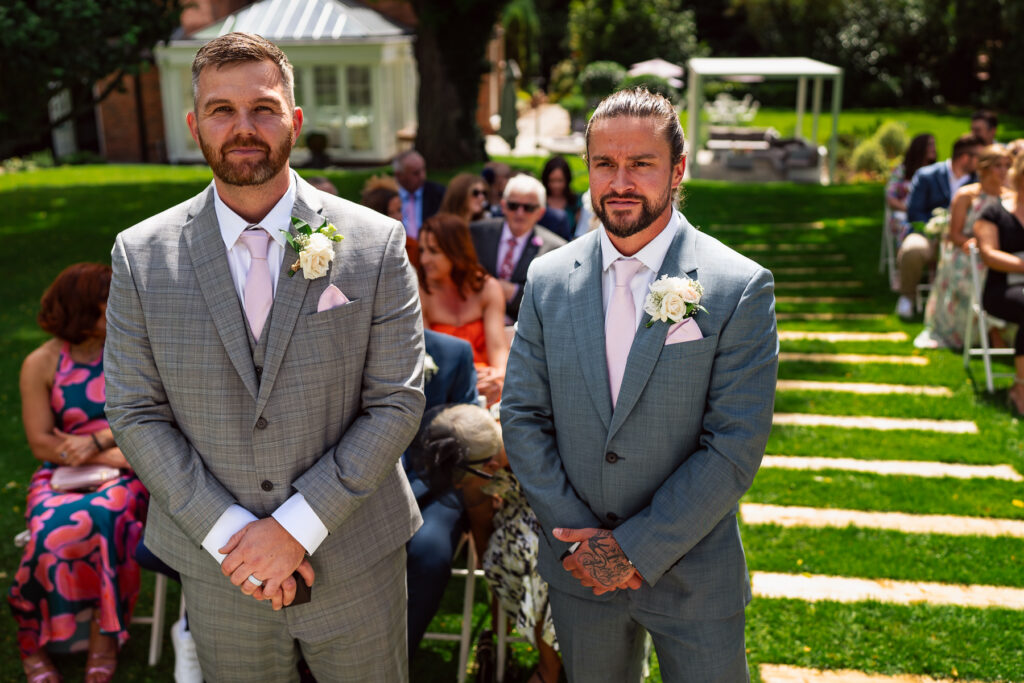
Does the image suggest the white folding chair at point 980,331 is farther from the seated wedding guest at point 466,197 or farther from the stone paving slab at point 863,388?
the seated wedding guest at point 466,197

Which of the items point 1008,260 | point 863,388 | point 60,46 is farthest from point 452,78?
point 1008,260

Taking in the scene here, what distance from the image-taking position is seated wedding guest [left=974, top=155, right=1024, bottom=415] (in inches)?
276

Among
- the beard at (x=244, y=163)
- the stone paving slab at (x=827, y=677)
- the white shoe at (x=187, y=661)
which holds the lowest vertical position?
the stone paving slab at (x=827, y=677)

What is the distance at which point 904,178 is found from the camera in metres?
11.0

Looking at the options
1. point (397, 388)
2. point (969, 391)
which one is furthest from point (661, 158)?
point (969, 391)

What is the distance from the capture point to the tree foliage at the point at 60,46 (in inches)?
358

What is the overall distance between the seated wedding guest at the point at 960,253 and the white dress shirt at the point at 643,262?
5.84 meters

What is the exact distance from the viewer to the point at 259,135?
96.9 inches

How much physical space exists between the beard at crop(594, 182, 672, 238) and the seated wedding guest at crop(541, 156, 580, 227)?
19.7 feet

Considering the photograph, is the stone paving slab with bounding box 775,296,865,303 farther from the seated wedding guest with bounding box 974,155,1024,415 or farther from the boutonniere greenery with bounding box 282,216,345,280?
the boutonniere greenery with bounding box 282,216,345,280

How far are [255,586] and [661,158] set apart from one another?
1652 mm

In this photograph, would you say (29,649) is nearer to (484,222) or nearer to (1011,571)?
(484,222)

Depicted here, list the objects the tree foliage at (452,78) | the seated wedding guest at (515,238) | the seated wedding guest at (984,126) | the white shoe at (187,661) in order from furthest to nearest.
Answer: the tree foliage at (452,78), the seated wedding guest at (984,126), the seated wedding guest at (515,238), the white shoe at (187,661)

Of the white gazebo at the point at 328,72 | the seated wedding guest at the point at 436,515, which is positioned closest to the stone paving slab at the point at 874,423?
the seated wedding guest at the point at 436,515
